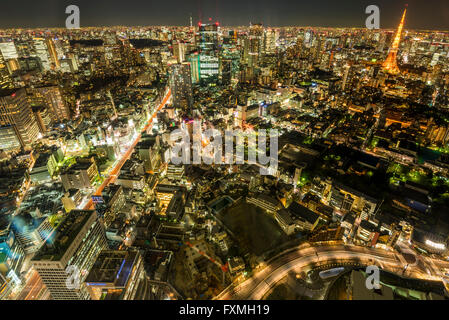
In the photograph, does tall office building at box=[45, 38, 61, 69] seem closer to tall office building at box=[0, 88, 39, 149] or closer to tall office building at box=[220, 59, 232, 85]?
tall office building at box=[0, 88, 39, 149]

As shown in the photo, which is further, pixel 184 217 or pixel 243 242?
pixel 184 217

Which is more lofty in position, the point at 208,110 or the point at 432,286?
the point at 208,110

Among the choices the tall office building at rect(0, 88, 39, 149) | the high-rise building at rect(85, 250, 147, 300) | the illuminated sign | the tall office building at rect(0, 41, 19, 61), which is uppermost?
the tall office building at rect(0, 41, 19, 61)

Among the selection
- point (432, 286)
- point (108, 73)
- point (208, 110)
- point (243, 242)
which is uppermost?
point (108, 73)

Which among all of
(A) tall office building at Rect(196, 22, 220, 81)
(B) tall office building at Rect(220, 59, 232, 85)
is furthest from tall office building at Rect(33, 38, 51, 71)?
(B) tall office building at Rect(220, 59, 232, 85)

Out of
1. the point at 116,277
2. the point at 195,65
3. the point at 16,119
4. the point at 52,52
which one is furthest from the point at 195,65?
the point at 116,277

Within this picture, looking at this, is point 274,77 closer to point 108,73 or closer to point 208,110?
point 208,110
